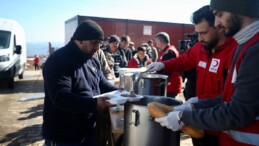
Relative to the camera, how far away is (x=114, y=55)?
6.73 meters

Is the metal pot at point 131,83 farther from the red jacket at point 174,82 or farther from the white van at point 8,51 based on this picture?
the white van at point 8,51

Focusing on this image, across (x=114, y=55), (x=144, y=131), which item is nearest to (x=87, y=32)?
(x=144, y=131)

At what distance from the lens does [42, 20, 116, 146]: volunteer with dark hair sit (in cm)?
221

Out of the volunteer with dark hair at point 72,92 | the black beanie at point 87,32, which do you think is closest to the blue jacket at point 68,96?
the volunteer with dark hair at point 72,92

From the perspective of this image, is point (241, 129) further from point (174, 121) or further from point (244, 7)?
point (244, 7)

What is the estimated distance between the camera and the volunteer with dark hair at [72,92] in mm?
2207

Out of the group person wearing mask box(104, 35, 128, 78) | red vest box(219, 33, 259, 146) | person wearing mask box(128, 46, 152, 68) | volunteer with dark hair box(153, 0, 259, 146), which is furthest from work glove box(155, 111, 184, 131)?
person wearing mask box(128, 46, 152, 68)

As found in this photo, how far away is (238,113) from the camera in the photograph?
149 centimetres

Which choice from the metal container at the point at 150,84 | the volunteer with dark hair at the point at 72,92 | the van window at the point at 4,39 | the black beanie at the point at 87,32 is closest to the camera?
the volunteer with dark hair at the point at 72,92

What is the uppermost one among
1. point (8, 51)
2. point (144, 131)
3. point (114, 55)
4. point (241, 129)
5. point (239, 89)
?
point (8, 51)

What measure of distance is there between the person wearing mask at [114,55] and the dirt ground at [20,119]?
2.04m

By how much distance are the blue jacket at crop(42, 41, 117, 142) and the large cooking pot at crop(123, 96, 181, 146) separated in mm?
335

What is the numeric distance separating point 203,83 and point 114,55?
418cm

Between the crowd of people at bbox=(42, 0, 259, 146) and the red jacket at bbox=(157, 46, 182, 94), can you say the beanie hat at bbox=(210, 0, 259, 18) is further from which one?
the red jacket at bbox=(157, 46, 182, 94)
